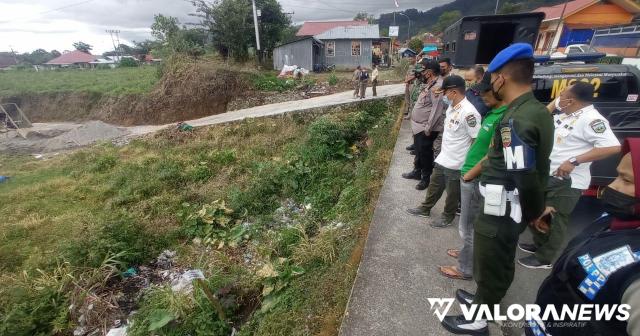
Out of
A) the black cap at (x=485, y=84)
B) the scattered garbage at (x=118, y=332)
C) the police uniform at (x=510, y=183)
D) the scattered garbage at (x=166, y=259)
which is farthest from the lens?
the scattered garbage at (x=166, y=259)

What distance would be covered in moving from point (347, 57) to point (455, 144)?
2227 cm

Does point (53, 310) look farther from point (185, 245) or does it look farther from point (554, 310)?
point (554, 310)

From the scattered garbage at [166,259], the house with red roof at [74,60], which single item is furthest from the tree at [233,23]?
the house with red roof at [74,60]

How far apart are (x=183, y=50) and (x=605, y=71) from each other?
18434 millimetres

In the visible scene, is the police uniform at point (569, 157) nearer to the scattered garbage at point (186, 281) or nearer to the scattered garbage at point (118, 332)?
the scattered garbage at point (186, 281)

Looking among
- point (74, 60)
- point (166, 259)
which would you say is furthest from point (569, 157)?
point (74, 60)

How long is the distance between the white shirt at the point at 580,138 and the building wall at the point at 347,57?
72.4 feet

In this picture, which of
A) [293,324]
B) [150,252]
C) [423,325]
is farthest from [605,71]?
[150,252]

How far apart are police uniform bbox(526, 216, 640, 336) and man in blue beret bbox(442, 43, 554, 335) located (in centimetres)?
34

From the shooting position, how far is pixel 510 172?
1.55m

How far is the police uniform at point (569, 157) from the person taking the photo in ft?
7.56

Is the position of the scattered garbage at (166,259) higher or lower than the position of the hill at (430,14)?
lower

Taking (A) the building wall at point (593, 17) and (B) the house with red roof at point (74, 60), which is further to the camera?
(B) the house with red roof at point (74, 60)

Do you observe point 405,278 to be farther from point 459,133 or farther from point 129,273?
point 129,273
